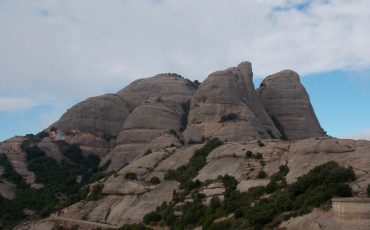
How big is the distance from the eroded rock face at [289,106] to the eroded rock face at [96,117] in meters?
25.8

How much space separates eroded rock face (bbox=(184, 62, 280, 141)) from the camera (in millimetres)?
82375

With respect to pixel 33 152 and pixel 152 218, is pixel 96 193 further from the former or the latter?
pixel 33 152

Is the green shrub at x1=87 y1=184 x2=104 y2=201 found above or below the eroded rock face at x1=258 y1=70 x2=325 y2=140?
below

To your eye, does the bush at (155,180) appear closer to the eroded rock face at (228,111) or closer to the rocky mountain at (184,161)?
the rocky mountain at (184,161)

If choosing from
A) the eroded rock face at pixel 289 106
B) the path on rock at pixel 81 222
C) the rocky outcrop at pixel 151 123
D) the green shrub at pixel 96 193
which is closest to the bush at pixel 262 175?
the path on rock at pixel 81 222

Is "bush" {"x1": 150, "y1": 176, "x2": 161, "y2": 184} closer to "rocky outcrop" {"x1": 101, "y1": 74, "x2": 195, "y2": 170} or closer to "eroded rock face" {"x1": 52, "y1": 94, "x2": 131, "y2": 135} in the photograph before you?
"rocky outcrop" {"x1": 101, "y1": 74, "x2": 195, "y2": 170}

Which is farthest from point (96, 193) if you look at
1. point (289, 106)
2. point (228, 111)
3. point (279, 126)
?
point (289, 106)

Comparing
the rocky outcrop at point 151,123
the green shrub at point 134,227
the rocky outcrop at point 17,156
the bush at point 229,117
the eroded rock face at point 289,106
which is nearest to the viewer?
the green shrub at point 134,227

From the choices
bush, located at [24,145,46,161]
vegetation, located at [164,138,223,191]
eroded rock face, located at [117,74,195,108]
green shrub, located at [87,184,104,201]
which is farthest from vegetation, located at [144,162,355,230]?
eroded rock face, located at [117,74,195,108]

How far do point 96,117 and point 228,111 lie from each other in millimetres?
25588

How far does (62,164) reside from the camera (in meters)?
92.6

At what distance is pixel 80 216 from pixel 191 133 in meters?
26.8

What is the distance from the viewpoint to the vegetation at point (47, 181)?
73.7 m

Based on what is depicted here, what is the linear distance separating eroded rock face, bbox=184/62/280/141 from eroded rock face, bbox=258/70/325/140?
4634 mm
